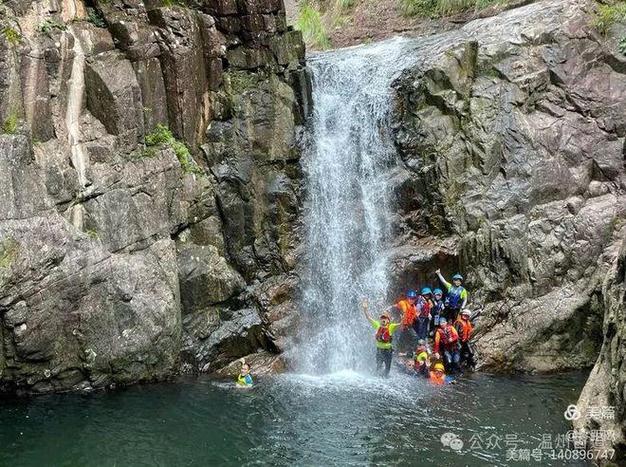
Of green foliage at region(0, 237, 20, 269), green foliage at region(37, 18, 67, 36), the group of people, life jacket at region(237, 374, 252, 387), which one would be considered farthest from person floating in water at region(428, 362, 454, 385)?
green foliage at region(37, 18, 67, 36)

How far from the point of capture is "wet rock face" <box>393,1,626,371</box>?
626 inches

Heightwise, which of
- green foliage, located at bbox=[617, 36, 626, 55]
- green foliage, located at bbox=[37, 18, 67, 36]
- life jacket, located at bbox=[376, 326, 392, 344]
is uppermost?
green foliage, located at bbox=[37, 18, 67, 36]

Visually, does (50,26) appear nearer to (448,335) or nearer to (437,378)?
(448,335)

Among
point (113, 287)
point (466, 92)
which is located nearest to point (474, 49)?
point (466, 92)

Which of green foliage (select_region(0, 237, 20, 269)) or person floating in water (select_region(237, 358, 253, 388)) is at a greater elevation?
green foliage (select_region(0, 237, 20, 269))

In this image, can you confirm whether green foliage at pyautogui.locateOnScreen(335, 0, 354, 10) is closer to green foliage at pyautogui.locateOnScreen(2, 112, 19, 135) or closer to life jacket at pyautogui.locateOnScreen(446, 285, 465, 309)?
life jacket at pyautogui.locateOnScreen(446, 285, 465, 309)

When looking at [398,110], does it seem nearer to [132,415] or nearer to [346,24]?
[346,24]

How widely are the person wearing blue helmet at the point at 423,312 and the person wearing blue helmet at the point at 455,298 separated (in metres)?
0.56

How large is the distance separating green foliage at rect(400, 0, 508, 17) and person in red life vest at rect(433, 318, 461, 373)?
1271 cm

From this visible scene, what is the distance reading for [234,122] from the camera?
17219 mm

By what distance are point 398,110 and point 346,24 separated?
9.76 m

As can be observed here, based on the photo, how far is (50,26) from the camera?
548 inches

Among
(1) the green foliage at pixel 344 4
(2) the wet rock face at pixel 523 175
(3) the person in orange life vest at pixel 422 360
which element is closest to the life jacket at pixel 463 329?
(2) the wet rock face at pixel 523 175

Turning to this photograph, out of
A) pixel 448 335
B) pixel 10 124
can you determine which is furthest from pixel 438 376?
pixel 10 124
